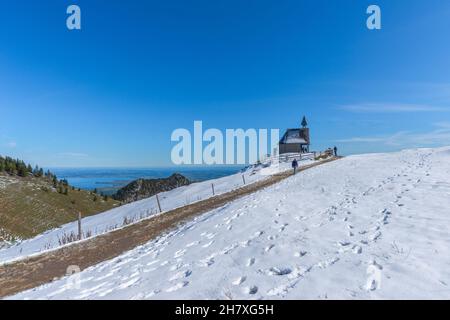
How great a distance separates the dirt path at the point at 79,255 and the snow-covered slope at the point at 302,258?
1366mm

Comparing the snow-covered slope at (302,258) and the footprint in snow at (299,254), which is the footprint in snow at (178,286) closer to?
the snow-covered slope at (302,258)

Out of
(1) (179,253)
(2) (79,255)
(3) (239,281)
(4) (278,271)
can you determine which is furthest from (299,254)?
(2) (79,255)

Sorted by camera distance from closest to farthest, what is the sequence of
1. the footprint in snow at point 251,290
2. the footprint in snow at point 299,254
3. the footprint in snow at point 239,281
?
the footprint in snow at point 251,290 → the footprint in snow at point 239,281 → the footprint in snow at point 299,254

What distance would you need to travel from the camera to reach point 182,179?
322 feet

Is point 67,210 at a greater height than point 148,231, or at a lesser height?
lesser

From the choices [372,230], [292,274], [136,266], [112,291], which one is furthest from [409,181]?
[112,291]

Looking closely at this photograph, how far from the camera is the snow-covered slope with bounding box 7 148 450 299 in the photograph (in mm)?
5637

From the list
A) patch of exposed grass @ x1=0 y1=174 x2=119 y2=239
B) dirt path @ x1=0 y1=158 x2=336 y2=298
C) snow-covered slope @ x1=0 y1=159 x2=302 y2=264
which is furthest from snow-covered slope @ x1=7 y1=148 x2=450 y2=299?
patch of exposed grass @ x1=0 y1=174 x2=119 y2=239

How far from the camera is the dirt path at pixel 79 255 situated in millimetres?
10641

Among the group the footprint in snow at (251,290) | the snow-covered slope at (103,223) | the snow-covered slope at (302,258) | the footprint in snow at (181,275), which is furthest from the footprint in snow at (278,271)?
the snow-covered slope at (103,223)

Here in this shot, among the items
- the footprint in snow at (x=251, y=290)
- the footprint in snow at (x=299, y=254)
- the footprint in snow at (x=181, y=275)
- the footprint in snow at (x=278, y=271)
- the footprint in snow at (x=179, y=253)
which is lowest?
the footprint in snow at (x=179, y=253)

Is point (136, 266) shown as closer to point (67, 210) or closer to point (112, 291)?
point (112, 291)

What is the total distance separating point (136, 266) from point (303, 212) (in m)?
7.54

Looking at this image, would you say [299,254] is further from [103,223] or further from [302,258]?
[103,223]
